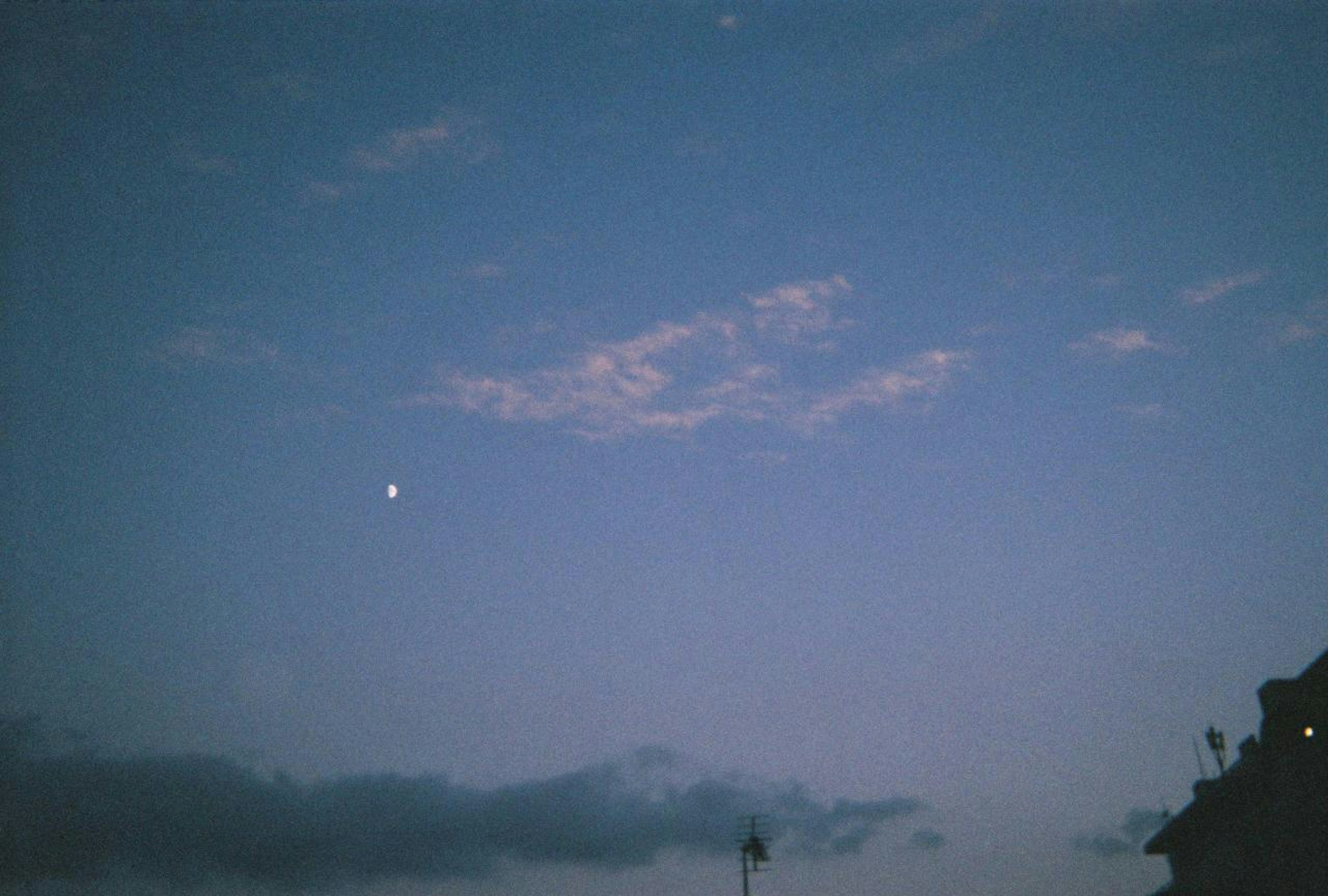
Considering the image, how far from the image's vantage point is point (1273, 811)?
1054 inches

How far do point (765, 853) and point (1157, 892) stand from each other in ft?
77.9

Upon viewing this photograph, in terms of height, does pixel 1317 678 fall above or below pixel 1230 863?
above

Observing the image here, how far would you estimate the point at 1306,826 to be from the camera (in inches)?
976

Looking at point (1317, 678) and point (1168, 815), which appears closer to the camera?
point (1317, 678)

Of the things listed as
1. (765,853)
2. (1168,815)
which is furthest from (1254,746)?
(765,853)

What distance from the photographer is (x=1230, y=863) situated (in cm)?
2789

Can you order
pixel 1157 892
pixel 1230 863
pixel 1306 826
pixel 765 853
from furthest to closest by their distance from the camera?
pixel 765 853, pixel 1157 892, pixel 1230 863, pixel 1306 826

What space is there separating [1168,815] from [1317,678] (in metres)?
22.0

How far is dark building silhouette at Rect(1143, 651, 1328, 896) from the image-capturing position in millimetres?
24625

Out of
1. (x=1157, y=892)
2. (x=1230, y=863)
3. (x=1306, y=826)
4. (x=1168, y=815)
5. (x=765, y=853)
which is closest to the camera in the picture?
(x=1306, y=826)

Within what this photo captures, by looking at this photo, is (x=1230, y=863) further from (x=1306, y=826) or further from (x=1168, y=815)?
(x=1168, y=815)

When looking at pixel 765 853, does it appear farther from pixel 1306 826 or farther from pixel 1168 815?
pixel 1306 826

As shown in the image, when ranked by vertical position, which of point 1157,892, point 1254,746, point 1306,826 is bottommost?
point 1157,892

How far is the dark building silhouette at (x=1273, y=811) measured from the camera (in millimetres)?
24625
